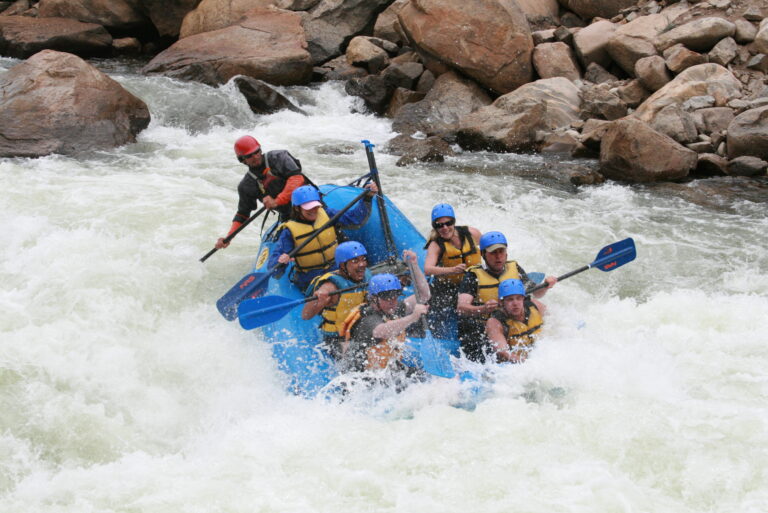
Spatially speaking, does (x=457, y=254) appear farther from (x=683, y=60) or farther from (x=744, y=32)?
(x=744, y=32)

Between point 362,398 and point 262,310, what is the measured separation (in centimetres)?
81

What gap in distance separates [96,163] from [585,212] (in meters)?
5.52

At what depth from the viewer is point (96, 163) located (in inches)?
353

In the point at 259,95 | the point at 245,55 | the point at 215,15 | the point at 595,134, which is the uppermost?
the point at 595,134

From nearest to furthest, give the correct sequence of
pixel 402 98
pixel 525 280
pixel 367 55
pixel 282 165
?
pixel 525 280
pixel 282 165
pixel 402 98
pixel 367 55

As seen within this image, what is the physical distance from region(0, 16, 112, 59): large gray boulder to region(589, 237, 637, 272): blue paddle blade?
1161 cm

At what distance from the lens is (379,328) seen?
434cm

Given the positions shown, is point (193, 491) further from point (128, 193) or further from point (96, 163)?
point (96, 163)

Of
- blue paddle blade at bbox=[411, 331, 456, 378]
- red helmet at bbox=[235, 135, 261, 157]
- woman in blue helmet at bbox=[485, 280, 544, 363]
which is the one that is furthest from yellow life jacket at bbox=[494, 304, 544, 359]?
red helmet at bbox=[235, 135, 261, 157]

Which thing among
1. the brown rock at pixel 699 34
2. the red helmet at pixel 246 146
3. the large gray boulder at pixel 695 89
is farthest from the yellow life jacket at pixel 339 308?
the brown rock at pixel 699 34

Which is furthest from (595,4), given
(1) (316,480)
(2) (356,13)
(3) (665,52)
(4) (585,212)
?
(1) (316,480)

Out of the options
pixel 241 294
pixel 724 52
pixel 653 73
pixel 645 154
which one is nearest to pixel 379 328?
pixel 241 294

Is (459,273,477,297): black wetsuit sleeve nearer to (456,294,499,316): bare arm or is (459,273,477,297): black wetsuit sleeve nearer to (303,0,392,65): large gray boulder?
(456,294,499,316): bare arm

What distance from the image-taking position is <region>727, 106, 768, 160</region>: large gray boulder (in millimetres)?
8633
